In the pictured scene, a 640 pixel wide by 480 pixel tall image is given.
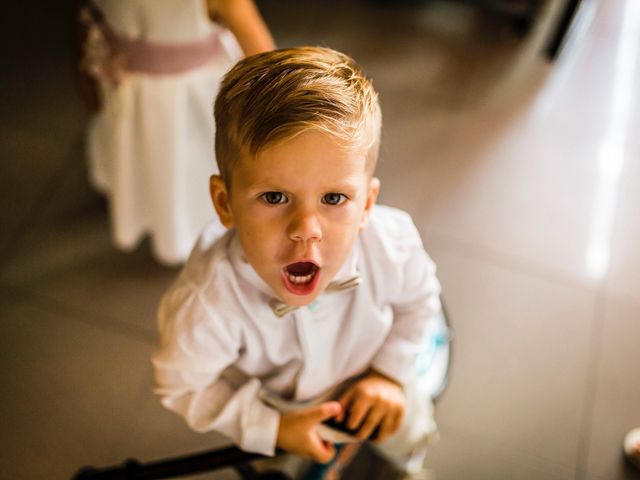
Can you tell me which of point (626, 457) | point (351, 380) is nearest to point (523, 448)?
point (626, 457)

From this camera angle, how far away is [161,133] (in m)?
1.08

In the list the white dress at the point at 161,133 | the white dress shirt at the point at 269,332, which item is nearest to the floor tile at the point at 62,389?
the white dress at the point at 161,133

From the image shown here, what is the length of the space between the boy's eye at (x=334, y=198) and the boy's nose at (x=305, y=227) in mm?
20

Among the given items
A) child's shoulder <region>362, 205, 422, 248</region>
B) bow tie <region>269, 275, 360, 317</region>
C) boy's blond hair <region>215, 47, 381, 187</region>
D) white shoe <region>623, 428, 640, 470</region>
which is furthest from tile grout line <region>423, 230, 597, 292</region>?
boy's blond hair <region>215, 47, 381, 187</region>

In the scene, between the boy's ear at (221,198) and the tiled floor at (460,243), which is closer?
the boy's ear at (221,198)

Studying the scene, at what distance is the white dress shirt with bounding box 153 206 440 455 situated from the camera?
70 centimetres

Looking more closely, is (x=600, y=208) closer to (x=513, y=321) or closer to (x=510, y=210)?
(x=510, y=210)

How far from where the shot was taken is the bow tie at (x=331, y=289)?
685 millimetres

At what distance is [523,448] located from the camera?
1229mm

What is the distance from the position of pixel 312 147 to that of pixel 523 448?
36.7 inches

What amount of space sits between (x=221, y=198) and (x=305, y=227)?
124mm

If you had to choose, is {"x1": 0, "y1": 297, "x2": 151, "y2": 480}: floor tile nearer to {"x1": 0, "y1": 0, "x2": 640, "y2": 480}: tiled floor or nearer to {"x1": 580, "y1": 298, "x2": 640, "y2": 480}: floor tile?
{"x1": 0, "y1": 0, "x2": 640, "y2": 480}: tiled floor

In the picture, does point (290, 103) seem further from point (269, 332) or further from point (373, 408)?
point (373, 408)

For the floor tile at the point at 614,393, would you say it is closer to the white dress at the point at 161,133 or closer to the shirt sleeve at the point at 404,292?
the shirt sleeve at the point at 404,292
